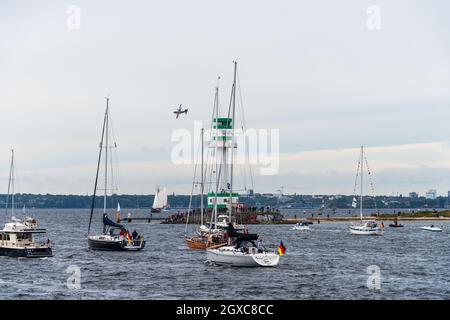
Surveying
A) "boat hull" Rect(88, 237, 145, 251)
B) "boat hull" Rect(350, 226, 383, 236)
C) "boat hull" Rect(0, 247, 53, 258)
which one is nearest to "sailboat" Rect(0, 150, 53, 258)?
"boat hull" Rect(0, 247, 53, 258)

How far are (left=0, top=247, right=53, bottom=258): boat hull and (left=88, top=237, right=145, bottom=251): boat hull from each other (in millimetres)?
10572

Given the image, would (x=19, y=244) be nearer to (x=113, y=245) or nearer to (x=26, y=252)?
(x=26, y=252)

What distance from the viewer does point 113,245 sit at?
302ft

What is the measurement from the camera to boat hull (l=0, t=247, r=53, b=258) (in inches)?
3182

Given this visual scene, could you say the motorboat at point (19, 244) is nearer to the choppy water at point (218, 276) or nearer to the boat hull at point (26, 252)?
the boat hull at point (26, 252)

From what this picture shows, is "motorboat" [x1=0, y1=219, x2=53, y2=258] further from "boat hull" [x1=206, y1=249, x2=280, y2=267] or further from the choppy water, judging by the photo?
"boat hull" [x1=206, y1=249, x2=280, y2=267]

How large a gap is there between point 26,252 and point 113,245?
13.5 metres

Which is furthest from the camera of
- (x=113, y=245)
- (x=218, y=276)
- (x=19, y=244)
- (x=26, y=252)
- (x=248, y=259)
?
(x=113, y=245)

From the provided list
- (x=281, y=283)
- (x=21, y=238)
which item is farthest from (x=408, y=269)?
(x=21, y=238)

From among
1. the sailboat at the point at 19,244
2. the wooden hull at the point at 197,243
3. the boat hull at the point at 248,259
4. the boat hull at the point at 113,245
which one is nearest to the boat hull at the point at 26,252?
the sailboat at the point at 19,244

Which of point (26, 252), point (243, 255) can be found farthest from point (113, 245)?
point (243, 255)

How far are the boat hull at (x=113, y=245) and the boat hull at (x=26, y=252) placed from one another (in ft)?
34.7

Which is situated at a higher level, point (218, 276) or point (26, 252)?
point (26, 252)
